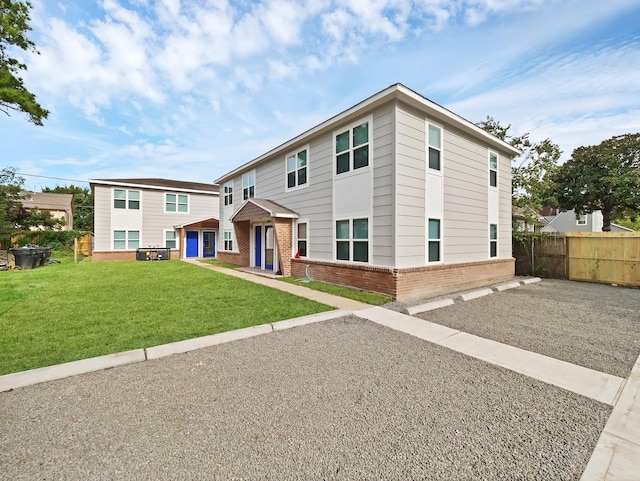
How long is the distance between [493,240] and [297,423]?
11850 millimetres

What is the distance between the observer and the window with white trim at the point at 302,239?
37.5ft

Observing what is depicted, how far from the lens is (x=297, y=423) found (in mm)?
2580

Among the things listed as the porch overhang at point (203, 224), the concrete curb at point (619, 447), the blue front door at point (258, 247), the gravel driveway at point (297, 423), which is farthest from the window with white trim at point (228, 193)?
the concrete curb at point (619, 447)

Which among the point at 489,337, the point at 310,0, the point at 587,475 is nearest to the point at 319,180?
the point at 310,0

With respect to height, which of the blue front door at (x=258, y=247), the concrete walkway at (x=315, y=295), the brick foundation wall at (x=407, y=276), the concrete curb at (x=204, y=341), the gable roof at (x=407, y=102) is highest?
the gable roof at (x=407, y=102)

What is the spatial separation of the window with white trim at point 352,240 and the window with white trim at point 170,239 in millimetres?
16893

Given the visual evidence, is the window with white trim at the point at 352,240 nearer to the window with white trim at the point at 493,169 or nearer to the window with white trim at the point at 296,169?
the window with white trim at the point at 296,169

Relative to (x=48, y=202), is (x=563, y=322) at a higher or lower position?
lower

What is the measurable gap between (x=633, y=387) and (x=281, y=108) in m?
14.8

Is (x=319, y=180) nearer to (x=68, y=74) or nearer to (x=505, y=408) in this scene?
(x=505, y=408)

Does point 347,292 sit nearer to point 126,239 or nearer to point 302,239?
point 302,239

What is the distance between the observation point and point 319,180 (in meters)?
10.7

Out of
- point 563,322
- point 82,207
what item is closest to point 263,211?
point 563,322

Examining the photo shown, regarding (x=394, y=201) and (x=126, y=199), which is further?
(x=126, y=199)
